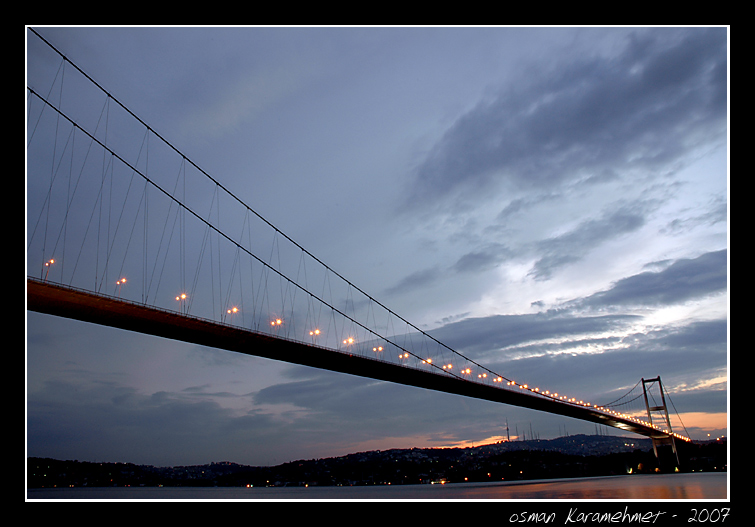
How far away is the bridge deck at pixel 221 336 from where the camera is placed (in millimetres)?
18156

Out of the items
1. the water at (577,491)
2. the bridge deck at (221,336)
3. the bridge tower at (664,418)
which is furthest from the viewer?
the bridge tower at (664,418)

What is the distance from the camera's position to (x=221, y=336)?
24.0 metres

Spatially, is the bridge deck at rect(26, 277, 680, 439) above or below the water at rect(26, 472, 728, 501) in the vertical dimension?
above

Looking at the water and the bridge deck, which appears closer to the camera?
the bridge deck

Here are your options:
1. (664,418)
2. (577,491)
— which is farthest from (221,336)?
(664,418)

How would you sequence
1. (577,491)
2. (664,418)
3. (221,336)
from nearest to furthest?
(221,336)
(577,491)
(664,418)

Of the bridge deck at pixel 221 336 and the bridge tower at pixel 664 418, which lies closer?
the bridge deck at pixel 221 336

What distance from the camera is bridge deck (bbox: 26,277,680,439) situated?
18156 millimetres

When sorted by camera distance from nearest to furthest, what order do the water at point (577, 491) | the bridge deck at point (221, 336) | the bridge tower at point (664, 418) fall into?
the bridge deck at point (221, 336), the water at point (577, 491), the bridge tower at point (664, 418)

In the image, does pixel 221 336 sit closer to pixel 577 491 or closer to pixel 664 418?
pixel 577 491

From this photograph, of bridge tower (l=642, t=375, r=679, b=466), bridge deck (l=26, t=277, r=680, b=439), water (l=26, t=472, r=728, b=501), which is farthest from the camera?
bridge tower (l=642, t=375, r=679, b=466)

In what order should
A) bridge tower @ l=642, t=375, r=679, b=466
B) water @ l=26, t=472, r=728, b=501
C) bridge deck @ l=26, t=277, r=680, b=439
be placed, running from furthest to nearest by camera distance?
bridge tower @ l=642, t=375, r=679, b=466
water @ l=26, t=472, r=728, b=501
bridge deck @ l=26, t=277, r=680, b=439
